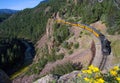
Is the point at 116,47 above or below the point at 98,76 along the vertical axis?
below

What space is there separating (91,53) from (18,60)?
8113 centimetres

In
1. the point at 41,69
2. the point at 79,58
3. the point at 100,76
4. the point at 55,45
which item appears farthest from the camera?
the point at 55,45

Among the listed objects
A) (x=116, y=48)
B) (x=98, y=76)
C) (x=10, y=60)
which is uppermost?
(x=98, y=76)

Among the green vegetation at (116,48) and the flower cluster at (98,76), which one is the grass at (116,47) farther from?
the flower cluster at (98,76)

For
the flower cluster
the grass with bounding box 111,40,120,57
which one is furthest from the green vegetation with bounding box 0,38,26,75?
the flower cluster

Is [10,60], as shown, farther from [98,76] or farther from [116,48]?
[98,76]

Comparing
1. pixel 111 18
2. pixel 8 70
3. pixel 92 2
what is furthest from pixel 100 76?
pixel 8 70

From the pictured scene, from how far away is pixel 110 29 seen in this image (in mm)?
63656

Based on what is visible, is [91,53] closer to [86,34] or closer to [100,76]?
[86,34]

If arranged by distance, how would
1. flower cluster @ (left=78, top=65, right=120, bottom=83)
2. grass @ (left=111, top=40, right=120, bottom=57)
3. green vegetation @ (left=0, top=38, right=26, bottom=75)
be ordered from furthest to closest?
green vegetation @ (left=0, top=38, right=26, bottom=75) < grass @ (left=111, top=40, right=120, bottom=57) < flower cluster @ (left=78, top=65, right=120, bottom=83)

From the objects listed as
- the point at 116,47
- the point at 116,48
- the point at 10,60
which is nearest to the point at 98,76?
the point at 116,48

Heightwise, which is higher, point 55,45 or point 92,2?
point 92,2

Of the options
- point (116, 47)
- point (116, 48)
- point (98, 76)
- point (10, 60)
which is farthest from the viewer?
point (10, 60)

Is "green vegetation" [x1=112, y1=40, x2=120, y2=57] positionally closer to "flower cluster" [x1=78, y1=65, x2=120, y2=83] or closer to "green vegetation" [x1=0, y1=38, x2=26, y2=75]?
"flower cluster" [x1=78, y1=65, x2=120, y2=83]
